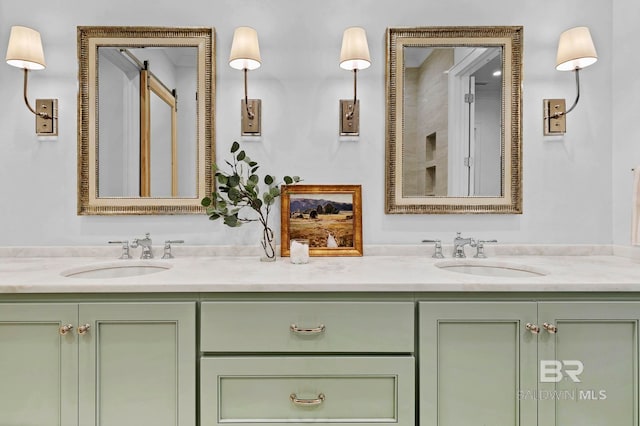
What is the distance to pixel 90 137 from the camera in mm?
1721

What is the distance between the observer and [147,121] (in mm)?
1742

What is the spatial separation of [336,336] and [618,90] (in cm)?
182

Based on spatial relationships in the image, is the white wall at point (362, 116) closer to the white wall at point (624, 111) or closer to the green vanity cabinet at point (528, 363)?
the white wall at point (624, 111)

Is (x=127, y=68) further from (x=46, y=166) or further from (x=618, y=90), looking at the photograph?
(x=618, y=90)

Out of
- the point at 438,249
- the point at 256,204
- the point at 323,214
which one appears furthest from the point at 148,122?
the point at 438,249

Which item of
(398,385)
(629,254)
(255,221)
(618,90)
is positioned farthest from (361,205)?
(618,90)

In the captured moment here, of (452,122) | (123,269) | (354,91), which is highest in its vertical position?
(354,91)

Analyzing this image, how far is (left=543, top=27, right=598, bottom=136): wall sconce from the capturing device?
1571mm

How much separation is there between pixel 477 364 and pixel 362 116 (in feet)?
3.91

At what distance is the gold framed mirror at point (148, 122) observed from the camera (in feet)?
5.65

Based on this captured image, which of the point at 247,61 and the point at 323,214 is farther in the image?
the point at 323,214

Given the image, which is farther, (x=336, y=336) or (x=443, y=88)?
(x=443, y=88)

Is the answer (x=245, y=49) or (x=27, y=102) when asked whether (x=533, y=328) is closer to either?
(x=245, y=49)

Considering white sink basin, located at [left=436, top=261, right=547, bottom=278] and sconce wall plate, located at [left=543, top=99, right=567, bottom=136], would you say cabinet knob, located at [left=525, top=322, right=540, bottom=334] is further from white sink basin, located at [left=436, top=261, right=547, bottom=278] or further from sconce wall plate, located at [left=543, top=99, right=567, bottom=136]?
sconce wall plate, located at [left=543, top=99, right=567, bottom=136]
